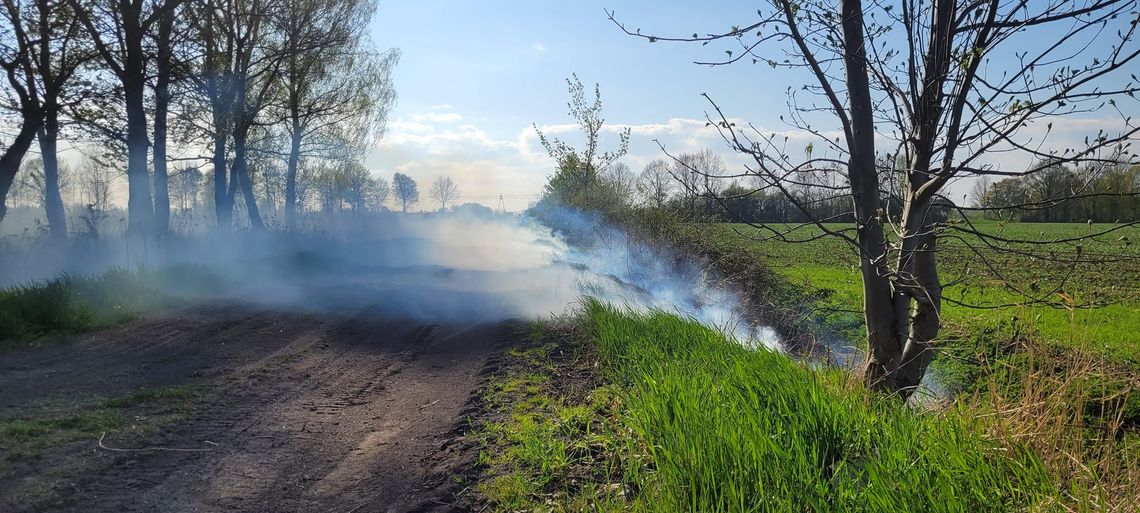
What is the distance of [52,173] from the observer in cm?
1527

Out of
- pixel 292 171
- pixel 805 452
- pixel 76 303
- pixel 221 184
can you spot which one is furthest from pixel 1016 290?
pixel 292 171

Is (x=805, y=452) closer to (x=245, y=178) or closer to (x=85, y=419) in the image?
(x=85, y=419)

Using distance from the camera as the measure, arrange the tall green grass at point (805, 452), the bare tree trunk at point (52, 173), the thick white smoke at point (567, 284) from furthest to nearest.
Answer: the bare tree trunk at point (52, 173) < the thick white smoke at point (567, 284) < the tall green grass at point (805, 452)

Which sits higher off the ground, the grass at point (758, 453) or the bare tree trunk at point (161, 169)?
the bare tree trunk at point (161, 169)

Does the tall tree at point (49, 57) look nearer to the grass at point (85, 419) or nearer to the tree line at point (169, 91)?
the tree line at point (169, 91)

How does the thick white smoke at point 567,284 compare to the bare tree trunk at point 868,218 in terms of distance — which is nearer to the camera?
the bare tree trunk at point 868,218

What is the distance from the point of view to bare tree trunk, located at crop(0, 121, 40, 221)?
1365cm

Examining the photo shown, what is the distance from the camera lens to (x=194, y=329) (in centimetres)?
980

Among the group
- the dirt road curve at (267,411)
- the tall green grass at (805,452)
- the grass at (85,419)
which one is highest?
the tall green grass at (805,452)

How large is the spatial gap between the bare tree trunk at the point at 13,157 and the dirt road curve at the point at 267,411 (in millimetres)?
6665

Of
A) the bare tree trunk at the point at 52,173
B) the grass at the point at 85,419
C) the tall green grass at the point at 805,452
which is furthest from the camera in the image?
the bare tree trunk at the point at 52,173

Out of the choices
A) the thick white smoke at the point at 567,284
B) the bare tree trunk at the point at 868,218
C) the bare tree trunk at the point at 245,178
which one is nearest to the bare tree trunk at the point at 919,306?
the bare tree trunk at the point at 868,218

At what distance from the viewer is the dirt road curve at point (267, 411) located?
420 centimetres

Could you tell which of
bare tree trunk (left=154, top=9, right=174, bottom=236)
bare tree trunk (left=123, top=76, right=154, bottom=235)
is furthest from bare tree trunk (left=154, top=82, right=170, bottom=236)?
bare tree trunk (left=123, top=76, right=154, bottom=235)
